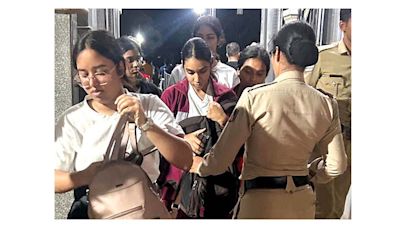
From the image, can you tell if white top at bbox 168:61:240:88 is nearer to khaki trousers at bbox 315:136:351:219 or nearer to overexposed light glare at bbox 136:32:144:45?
overexposed light glare at bbox 136:32:144:45

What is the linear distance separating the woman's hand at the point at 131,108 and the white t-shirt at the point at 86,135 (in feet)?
0.07

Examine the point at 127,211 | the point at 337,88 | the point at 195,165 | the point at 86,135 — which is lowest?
the point at 127,211

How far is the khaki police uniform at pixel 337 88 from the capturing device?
204 centimetres

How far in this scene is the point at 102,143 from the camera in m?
2.04

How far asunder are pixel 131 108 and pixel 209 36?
0.35 m

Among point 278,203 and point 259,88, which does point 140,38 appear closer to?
point 259,88

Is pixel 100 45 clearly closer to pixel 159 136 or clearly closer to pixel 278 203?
pixel 159 136

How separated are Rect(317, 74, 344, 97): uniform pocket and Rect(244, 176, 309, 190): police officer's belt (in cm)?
30

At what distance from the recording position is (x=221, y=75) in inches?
80.5

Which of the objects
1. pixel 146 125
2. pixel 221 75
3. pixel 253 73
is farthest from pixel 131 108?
pixel 253 73

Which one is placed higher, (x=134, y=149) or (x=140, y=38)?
(x=140, y=38)
